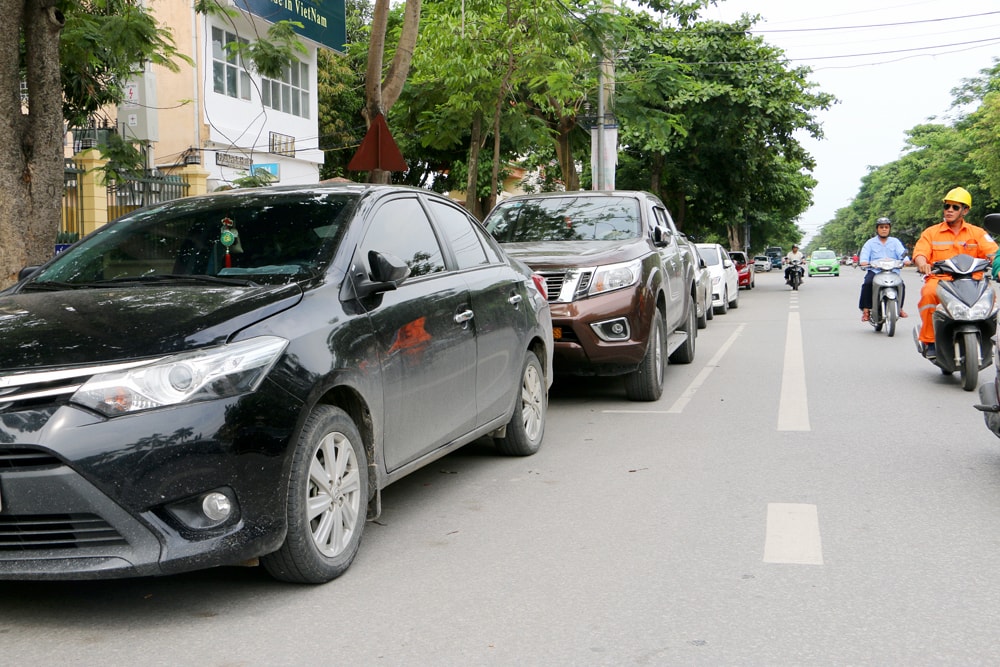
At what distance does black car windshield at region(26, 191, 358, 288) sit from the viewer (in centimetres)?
492

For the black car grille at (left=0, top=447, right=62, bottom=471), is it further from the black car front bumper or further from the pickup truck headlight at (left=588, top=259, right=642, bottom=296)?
the pickup truck headlight at (left=588, top=259, right=642, bottom=296)

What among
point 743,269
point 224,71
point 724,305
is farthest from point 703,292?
point 743,269

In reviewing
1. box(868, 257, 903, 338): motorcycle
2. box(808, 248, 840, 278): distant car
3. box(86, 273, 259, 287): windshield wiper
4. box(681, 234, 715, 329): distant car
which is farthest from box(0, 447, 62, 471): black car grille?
box(808, 248, 840, 278): distant car

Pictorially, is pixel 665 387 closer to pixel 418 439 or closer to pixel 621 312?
pixel 621 312

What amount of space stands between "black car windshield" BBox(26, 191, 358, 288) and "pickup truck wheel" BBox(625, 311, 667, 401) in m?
4.39

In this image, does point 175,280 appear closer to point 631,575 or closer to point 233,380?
point 233,380

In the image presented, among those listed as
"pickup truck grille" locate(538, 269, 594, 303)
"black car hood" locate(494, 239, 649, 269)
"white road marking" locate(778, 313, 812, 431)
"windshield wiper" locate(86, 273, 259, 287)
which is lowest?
"white road marking" locate(778, 313, 812, 431)

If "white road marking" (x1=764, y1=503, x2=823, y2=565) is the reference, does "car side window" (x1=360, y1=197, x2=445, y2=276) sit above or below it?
above

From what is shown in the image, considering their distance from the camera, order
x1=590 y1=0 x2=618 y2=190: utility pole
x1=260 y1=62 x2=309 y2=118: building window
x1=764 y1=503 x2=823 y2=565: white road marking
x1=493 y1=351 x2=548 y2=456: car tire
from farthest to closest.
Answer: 1. x1=260 y1=62 x2=309 y2=118: building window
2. x1=590 y1=0 x2=618 y2=190: utility pole
3. x1=493 y1=351 x2=548 y2=456: car tire
4. x1=764 y1=503 x2=823 y2=565: white road marking

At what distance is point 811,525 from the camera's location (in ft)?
17.1

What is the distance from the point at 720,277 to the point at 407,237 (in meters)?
17.7

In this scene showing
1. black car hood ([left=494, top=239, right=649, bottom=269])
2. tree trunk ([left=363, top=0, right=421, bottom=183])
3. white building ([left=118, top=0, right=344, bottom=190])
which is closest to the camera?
black car hood ([left=494, top=239, right=649, bottom=269])

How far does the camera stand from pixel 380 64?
1203cm

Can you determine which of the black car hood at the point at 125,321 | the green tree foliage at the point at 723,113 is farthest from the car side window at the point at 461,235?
the green tree foliage at the point at 723,113
